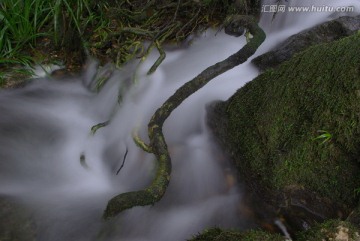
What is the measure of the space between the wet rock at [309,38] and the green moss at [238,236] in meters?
1.98

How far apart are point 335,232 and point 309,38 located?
236 centimetres

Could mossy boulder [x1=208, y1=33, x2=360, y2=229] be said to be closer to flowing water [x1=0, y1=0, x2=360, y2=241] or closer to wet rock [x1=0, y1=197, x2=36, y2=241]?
flowing water [x1=0, y1=0, x2=360, y2=241]

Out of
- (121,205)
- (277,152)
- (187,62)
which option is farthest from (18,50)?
(277,152)

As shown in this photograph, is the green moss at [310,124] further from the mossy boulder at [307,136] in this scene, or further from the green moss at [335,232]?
the green moss at [335,232]

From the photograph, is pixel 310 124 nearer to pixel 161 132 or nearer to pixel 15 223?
pixel 161 132

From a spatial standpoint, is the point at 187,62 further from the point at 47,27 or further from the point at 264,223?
the point at 264,223

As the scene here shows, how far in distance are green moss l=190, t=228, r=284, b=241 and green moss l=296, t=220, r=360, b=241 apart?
168 millimetres

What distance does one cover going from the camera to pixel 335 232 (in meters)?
1.79

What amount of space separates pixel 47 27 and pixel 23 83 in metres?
0.79

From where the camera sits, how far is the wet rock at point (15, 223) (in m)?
2.30

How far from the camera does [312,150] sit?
2355 mm

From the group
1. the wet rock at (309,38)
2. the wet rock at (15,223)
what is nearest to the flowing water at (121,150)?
the wet rock at (15,223)

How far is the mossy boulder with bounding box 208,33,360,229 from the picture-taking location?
2.27 meters

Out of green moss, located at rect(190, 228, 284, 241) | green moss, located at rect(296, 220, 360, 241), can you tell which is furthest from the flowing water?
green moss, located at rect(296, 220, 360, 241)
